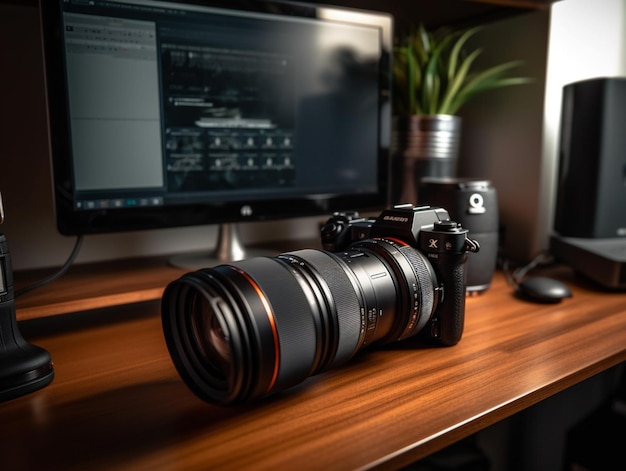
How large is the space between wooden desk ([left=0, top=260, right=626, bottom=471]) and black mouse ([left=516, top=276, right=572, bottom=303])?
0.07 meters

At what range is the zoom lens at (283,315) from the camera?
0.48 m

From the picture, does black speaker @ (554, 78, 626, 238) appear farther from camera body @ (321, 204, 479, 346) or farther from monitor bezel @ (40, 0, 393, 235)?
camera body @ (321, 204, 479, 346)

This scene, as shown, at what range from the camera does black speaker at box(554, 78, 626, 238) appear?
3.19 ft

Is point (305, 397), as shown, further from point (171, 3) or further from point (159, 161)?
point (171, 3)

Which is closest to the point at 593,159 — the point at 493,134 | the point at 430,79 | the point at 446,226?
the point at 493,134

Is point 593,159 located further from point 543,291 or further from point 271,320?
point 271,320

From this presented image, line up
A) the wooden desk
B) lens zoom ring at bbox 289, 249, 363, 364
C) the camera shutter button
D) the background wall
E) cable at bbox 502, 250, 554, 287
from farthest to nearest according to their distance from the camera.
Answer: cable at bbox 502, 250, 554, 287
the background wall
the camera shutter button
lens zoom ring at bbox 289, 249, 363, 364
the wooden desk

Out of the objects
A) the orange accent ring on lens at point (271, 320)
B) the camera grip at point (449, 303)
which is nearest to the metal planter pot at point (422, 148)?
the camera grip at point (449, 303)

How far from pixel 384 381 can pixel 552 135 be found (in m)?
0.73

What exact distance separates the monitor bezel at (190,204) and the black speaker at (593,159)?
351 mm

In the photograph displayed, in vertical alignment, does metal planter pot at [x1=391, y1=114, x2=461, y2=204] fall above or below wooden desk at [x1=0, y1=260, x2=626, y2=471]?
above

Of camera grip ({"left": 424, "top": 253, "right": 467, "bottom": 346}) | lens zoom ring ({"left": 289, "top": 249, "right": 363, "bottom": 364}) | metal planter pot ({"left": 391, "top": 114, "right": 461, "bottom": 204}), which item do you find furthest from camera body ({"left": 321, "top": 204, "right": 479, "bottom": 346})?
metal planter pot ({"left": 391, "top": 114, "right": 461, "bottom": 204})

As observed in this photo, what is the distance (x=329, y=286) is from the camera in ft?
1.82

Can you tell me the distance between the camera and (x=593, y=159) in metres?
0.99
